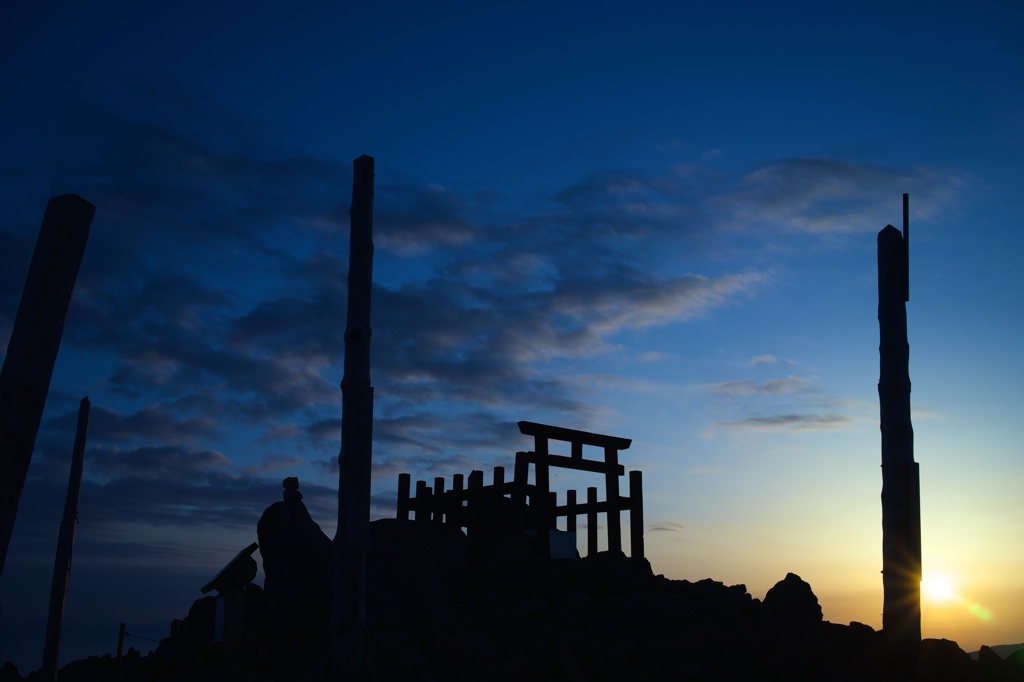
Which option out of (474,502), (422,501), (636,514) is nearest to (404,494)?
(422,501)

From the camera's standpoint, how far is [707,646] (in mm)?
11539

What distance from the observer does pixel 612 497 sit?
18188 mm

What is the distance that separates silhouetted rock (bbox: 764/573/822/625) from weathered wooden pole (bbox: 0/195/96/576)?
41.7 feet

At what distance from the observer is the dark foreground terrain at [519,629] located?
35.4ft

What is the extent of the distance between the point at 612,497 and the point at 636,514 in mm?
647

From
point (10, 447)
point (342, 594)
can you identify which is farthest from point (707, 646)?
point (10, 447)

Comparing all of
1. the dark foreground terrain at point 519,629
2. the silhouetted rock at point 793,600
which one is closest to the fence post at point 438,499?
the dark foreground terrain at point 519,629

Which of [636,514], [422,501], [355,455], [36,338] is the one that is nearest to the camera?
[36,338]

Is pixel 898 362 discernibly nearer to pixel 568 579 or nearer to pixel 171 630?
pixel 568 579

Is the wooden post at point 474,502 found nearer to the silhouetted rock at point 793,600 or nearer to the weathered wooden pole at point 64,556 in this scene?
the silhouetted rock at point 793,600

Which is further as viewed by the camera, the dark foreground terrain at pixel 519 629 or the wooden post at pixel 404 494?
the wooden post at pixel 404 494

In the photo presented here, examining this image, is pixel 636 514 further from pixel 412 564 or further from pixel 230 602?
pixel 230 602

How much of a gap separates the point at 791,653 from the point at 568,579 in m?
5.65

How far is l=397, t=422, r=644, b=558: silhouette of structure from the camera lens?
16.8 metres
